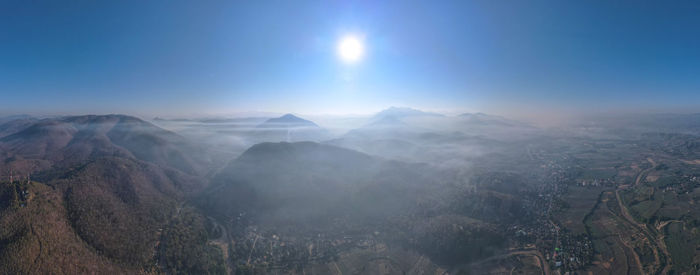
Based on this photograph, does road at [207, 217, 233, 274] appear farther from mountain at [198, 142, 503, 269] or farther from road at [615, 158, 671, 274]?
road at [615, 158, 671, 274]

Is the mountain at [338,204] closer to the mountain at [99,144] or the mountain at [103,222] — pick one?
the mountain at [103,222]

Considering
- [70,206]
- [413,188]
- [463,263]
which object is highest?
[70,206]

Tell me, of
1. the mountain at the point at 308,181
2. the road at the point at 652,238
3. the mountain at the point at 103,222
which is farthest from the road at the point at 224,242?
the road at the point at 652,238

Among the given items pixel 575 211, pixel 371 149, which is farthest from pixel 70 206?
pixel 371 149

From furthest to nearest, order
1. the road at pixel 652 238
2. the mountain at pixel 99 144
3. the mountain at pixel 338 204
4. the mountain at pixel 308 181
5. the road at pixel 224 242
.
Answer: the mountain at pixel 99 144, the mountain at pixel 308 181, the mountain at pixel 338 204, the road at pixel 224 242, the road at pixel 652 238

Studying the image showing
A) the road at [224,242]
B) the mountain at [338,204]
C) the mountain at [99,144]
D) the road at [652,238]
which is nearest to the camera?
the road at [652,238]

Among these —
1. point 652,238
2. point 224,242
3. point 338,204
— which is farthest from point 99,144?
point 652,238

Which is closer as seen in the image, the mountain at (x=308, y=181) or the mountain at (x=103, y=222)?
the mountain at (x=103, y=222)

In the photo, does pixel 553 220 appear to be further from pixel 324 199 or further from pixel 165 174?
pixel 165 174

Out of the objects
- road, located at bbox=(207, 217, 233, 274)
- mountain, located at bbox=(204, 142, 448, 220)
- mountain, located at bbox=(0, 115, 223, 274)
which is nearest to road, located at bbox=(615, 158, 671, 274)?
mountain, located at bbox=(204, 142, 448, 220)
